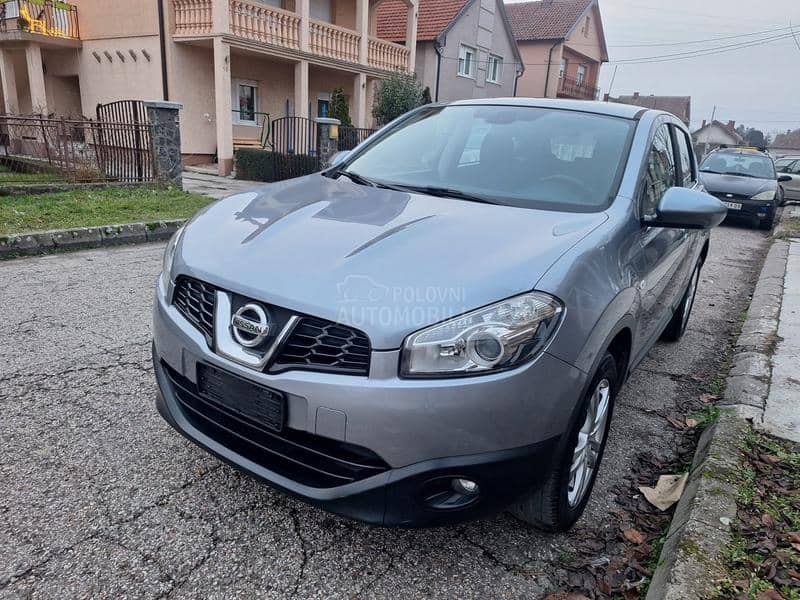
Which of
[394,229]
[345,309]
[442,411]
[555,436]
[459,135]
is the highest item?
[459,135]

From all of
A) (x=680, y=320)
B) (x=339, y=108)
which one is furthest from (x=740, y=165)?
(x=339, y=108)

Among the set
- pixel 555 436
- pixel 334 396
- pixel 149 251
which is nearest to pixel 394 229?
pixel 334 396

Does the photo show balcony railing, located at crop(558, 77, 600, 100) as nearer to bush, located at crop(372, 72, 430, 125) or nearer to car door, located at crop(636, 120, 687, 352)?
bush, located at crop(372, 72, 430, 125)

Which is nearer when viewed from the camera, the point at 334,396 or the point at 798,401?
the point at 334,396

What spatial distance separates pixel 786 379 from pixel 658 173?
164cm

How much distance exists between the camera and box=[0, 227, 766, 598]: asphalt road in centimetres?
196

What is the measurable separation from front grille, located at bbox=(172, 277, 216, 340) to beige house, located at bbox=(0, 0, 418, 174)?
507 inches

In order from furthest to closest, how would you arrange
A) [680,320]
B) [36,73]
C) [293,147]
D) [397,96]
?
1. [397,96]
2. [36,73]
3. [293,147]
4. [680,320]

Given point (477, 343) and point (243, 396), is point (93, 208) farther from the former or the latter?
point (477, 343)

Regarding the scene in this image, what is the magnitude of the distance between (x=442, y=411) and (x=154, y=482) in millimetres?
1459

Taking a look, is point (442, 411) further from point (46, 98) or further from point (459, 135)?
point (46, 98)

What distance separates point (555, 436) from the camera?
1869mm

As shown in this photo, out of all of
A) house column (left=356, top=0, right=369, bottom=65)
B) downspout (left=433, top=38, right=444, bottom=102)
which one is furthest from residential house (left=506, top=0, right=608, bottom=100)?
house column (left=356, top=0, right=369, bottom=65)

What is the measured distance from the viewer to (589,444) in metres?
2.32
